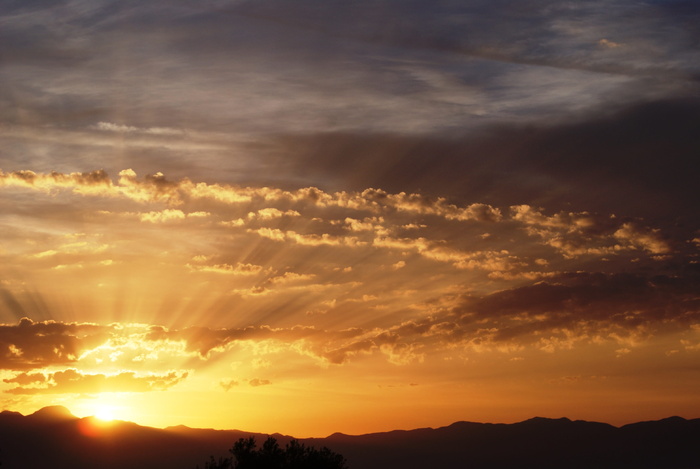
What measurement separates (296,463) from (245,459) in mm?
6389

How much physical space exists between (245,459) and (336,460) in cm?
1202

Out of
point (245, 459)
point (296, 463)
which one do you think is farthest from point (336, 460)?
point (245, 459)

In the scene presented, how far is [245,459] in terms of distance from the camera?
94938 mm

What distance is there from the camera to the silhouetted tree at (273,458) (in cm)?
9462

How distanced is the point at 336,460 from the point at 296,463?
19.0 feet

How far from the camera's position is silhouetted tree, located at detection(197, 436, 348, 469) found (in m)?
94.6

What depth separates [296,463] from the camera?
316 feet

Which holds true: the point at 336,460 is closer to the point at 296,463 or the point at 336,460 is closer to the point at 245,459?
the point at 296,463

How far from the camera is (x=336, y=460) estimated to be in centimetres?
9931

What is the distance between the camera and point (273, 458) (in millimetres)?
95500
